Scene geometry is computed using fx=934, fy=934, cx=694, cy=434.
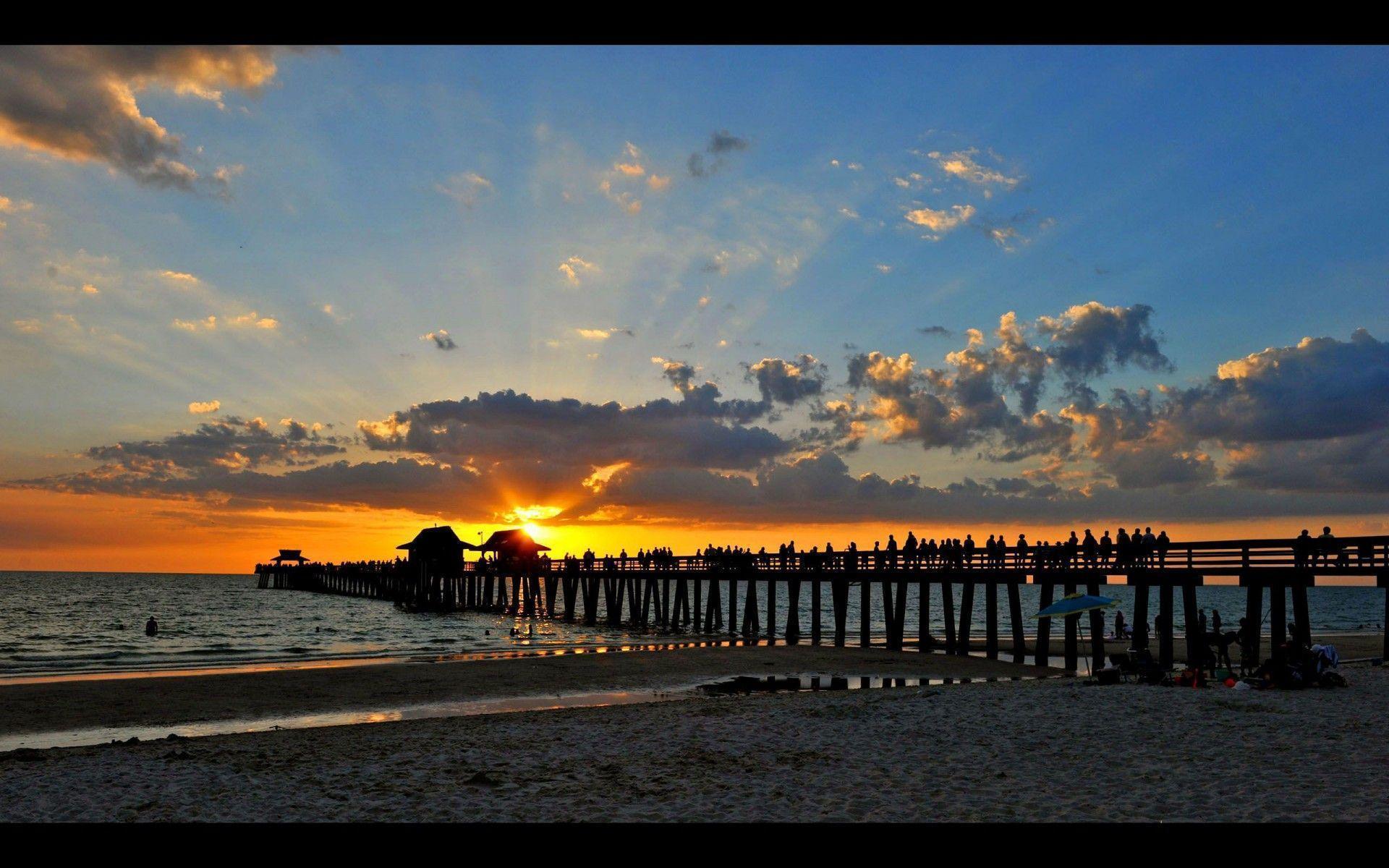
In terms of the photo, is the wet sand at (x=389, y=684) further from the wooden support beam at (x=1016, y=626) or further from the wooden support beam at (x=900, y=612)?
the wooden support beam at (x=900, y=612)

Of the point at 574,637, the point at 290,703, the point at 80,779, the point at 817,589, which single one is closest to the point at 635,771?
the point at 80,779

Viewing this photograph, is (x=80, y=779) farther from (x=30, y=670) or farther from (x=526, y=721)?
(x=30, y=670)

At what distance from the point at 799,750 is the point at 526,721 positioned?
592cm

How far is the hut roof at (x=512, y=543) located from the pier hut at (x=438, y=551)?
A: 84.1 inches

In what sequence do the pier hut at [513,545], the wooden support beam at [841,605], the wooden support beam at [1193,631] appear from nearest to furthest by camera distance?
the wooden support beam at [1193,631]
the wooden support beam at [841,605]
the pier hut at [513,545]

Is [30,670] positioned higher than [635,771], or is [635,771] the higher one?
[635,771]

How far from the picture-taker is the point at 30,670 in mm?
31641

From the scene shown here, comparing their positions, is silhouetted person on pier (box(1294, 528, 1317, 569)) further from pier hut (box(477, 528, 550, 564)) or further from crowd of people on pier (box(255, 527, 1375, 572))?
pier hut (box(477, 528, 550, 564))

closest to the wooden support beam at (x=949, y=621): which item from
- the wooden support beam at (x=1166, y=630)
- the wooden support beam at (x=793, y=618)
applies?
the wooden support beam at (x=1166, y=630)

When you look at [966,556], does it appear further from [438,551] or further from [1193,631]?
[438,551]

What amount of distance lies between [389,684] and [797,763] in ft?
56.0

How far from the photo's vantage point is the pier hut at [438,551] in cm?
8419

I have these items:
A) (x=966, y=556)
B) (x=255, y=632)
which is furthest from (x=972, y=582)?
(x=255, y=632)

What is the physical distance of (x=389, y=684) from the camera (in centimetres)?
2581
